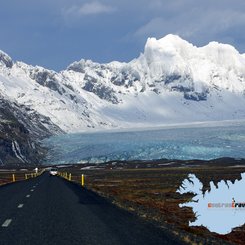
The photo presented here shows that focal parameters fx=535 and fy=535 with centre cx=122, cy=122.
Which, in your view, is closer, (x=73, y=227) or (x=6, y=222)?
(x=73, y=227)

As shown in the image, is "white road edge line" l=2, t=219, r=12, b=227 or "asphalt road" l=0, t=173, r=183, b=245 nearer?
"asphalt road" l=0, t=173, r=183, b=245

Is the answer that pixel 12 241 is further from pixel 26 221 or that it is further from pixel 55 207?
pixel 55 207

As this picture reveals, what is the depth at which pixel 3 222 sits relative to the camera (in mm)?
19297

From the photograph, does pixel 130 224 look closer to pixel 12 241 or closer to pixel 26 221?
pixel 26 221

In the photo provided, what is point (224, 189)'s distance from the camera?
69.7ft

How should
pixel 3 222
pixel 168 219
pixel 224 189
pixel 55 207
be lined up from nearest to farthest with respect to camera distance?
pixel 3 222
pixel 224 189
pixel 168 219
pixel 55 207

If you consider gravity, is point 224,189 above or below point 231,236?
above

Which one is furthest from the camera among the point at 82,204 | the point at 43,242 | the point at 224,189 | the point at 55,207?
the point at 82,204

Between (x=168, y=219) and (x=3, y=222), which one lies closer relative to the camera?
(x=3, y=222)

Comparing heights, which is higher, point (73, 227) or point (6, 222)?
point (6, 222)

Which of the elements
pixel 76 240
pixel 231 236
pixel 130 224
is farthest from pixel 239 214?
pixel 76 240

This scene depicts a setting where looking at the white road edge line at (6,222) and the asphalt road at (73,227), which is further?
the white road edge line at (6,222)

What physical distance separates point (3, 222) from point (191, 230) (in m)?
6.86

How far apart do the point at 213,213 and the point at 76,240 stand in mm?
6415
